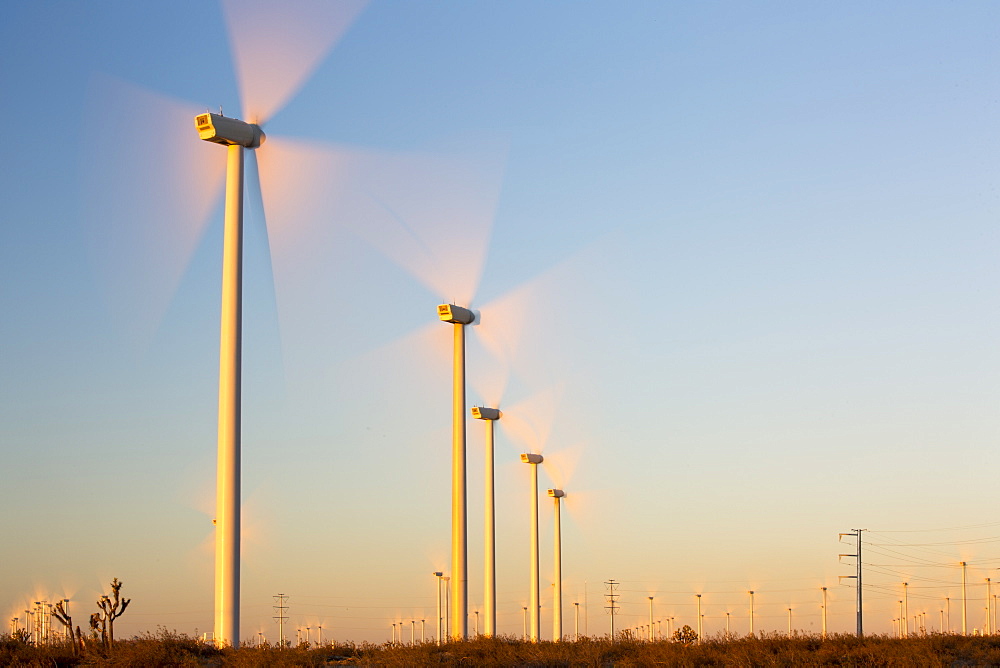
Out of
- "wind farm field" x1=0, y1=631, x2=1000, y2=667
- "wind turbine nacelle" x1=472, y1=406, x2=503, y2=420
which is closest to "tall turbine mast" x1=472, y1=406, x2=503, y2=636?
"wind turbine nacelle" x1=472, y1=406, x2=503, y2=420

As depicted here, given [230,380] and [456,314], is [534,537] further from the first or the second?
[230,380]

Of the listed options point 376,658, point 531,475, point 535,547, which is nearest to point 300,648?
point 376,658

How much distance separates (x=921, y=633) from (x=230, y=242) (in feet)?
85.9

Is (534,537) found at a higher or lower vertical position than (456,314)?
lower

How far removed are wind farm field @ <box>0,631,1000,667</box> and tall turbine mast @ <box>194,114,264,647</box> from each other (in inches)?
52.5

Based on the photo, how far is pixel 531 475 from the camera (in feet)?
294

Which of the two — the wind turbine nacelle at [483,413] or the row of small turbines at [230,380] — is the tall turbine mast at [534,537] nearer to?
the wind turbine nacelle at [483,413]

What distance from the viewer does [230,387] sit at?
38.1 meters

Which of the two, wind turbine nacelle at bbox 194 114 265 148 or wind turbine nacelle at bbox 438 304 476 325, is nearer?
wind turbine nacelle at bbox 194 114 265 148

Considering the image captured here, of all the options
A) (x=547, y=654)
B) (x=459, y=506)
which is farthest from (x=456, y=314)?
(x=547, y=654)

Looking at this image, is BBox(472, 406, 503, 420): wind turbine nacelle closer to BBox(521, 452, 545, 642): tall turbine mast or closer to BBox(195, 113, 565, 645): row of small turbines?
BBox(521, 452, 545, 642): tall turbine mast

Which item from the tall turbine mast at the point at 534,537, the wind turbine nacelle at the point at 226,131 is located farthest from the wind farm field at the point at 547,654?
the tall turbine mast at the point at 534,537

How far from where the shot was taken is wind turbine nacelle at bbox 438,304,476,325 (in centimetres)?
6272

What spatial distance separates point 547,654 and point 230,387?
12249 millimetres
